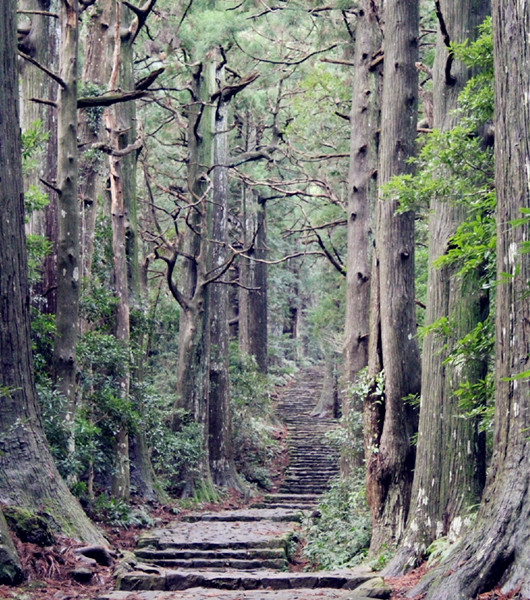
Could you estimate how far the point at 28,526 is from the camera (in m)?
6.72

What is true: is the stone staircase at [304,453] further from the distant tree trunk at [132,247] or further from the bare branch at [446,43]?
the bare branch at [446,43]

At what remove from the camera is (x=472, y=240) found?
21.0 ft

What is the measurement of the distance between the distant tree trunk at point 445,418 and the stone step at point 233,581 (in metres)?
0.84

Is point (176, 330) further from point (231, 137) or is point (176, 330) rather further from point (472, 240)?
point (472, 240)

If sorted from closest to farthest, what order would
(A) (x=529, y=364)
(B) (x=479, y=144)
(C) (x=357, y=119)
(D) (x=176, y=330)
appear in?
(A) (x=529, y=364), (B) (x=479, y=144), (C) (x=357, y=119), (D) (x=176, y=330)

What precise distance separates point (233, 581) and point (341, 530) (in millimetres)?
4263

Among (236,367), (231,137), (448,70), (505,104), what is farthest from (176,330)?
(505,104)

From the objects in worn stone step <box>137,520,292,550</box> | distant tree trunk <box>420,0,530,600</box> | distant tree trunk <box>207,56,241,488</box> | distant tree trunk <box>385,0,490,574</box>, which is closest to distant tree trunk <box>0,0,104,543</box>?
worn stone step <box>137,520,292,550</box>

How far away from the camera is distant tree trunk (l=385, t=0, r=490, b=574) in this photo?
7.44 m

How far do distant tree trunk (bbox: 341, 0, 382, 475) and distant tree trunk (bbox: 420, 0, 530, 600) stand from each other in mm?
8817

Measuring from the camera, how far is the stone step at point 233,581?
6719 mm

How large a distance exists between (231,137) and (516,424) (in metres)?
23.6

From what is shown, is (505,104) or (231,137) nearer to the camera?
(505,104)

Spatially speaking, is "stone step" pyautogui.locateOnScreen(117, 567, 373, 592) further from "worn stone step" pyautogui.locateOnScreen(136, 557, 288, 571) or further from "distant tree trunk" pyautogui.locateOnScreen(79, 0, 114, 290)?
"distant tree trunk" pyautogui.locateOnScreen(79, 0, 114, 290)
